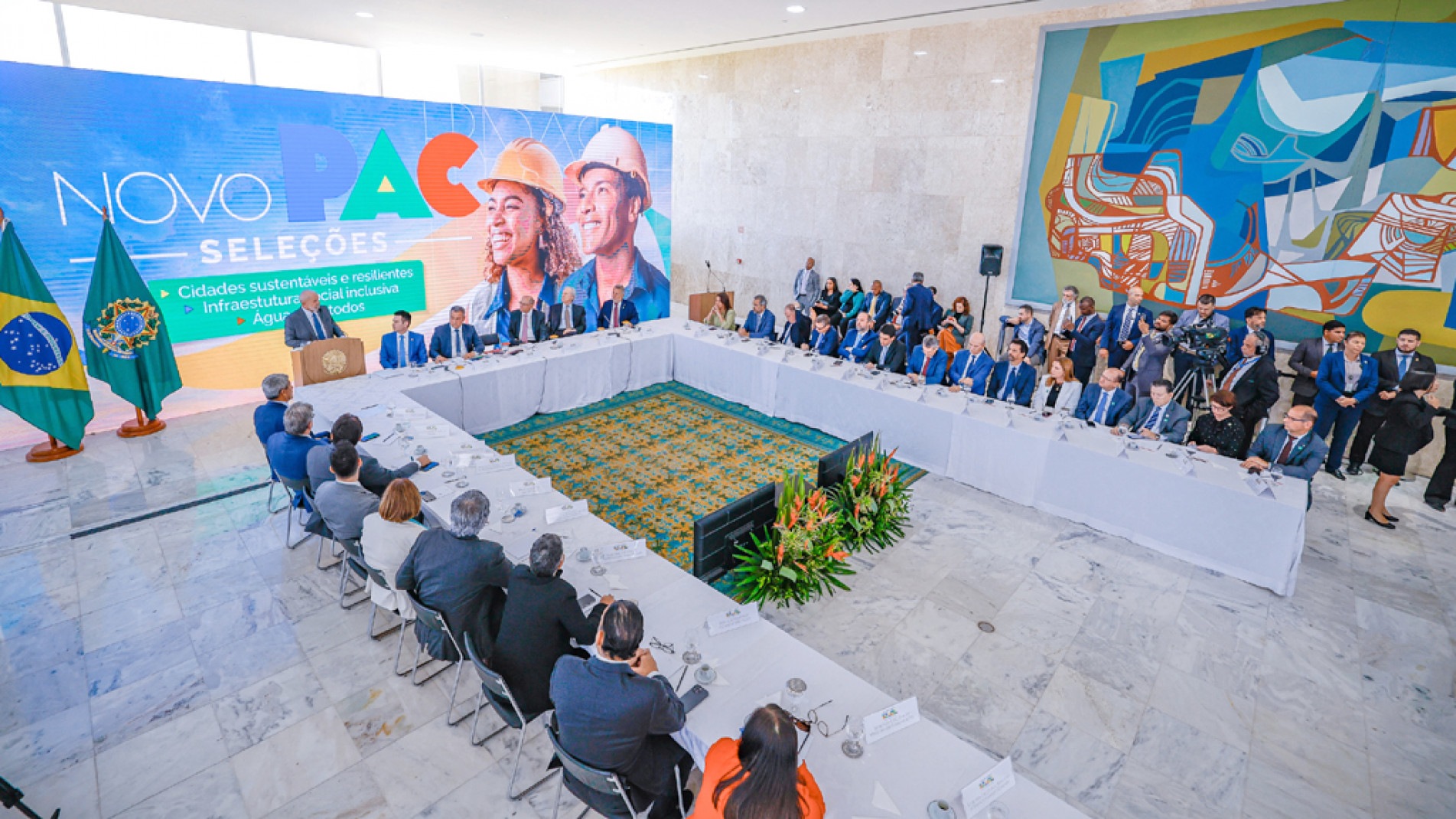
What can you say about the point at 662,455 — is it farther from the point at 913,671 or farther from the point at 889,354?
the point at 913,671

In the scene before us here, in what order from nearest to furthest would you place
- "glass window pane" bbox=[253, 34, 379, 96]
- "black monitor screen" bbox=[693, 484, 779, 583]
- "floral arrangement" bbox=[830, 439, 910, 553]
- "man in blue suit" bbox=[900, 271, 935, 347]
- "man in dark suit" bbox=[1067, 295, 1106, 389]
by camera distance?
"black monitor screen" bbox=[693, 484, 779, 583]
"floral arrangement" bbox=[830, 439, 910, 553]
"man in dark suit" bbox=[1067, 295, 1106, 389]
"man in blue suit" bbox=[900, 271, 935, 347]
"glass window pane" bbox=[253, 34, 379, 96]

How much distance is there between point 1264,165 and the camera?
7.41 meters

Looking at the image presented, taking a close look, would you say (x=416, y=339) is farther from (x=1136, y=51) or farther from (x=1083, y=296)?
(x=1136, y=51)

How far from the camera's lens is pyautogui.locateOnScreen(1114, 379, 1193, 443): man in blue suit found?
5.69 m

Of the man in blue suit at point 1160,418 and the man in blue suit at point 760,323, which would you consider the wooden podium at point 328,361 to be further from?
the man in blue suit at point 1160,418

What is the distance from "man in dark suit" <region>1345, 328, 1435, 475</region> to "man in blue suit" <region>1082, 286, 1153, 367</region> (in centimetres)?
205

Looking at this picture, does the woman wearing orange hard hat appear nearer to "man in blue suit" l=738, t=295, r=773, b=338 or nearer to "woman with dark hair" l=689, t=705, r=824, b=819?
"man in blue suit" l=738, t=295, r=773, b=338

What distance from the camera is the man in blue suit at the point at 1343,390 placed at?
21.3 ft

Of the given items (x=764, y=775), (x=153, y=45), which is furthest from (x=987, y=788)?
(x=153, y=45)

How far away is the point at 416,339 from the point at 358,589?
3.32 metres

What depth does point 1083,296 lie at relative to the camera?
8.80m

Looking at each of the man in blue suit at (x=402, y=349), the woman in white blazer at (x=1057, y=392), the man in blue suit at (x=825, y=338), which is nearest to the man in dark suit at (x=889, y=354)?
the man in blue suit at (x=825, y=338)

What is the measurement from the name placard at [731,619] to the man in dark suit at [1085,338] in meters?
6.26

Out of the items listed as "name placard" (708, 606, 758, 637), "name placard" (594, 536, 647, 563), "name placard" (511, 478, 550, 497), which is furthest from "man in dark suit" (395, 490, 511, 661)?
"name placard" (511, 478, 550, 497)
